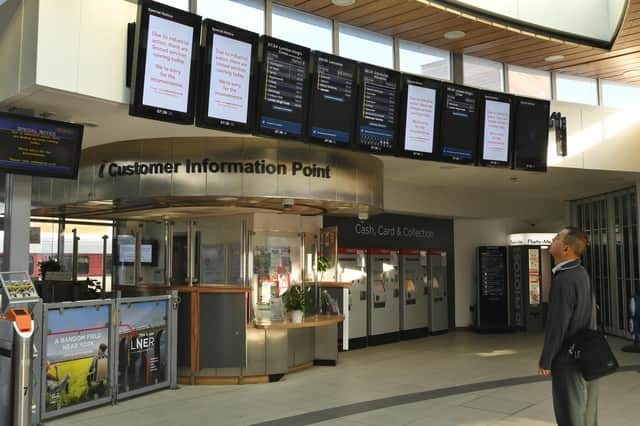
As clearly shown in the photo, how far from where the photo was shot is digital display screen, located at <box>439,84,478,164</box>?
7.65m

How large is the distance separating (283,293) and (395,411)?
8.52ft

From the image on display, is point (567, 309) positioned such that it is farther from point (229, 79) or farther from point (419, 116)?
point (419, 116)

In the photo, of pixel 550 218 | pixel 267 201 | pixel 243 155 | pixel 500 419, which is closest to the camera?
pixel 500 419

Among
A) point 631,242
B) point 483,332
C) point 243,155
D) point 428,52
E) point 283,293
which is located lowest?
point 483,332

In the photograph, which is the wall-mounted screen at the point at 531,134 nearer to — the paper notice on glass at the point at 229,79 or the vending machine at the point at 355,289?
the vending machine at the point at 355,289

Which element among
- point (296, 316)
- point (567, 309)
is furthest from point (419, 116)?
point (567, 309)

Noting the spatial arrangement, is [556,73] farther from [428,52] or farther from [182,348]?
[182,348]

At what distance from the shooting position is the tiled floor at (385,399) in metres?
5.73

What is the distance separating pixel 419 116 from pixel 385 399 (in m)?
3.24

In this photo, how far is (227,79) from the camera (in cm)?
577

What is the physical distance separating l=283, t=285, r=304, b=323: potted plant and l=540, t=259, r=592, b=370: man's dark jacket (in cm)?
424

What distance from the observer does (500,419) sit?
5715 millimetres

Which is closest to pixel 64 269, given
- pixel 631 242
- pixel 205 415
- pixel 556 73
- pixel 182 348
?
pixel 182 348

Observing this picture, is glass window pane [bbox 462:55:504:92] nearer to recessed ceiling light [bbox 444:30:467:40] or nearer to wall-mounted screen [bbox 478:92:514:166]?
recessed ceiling light [bbox 444:30:467:40]
